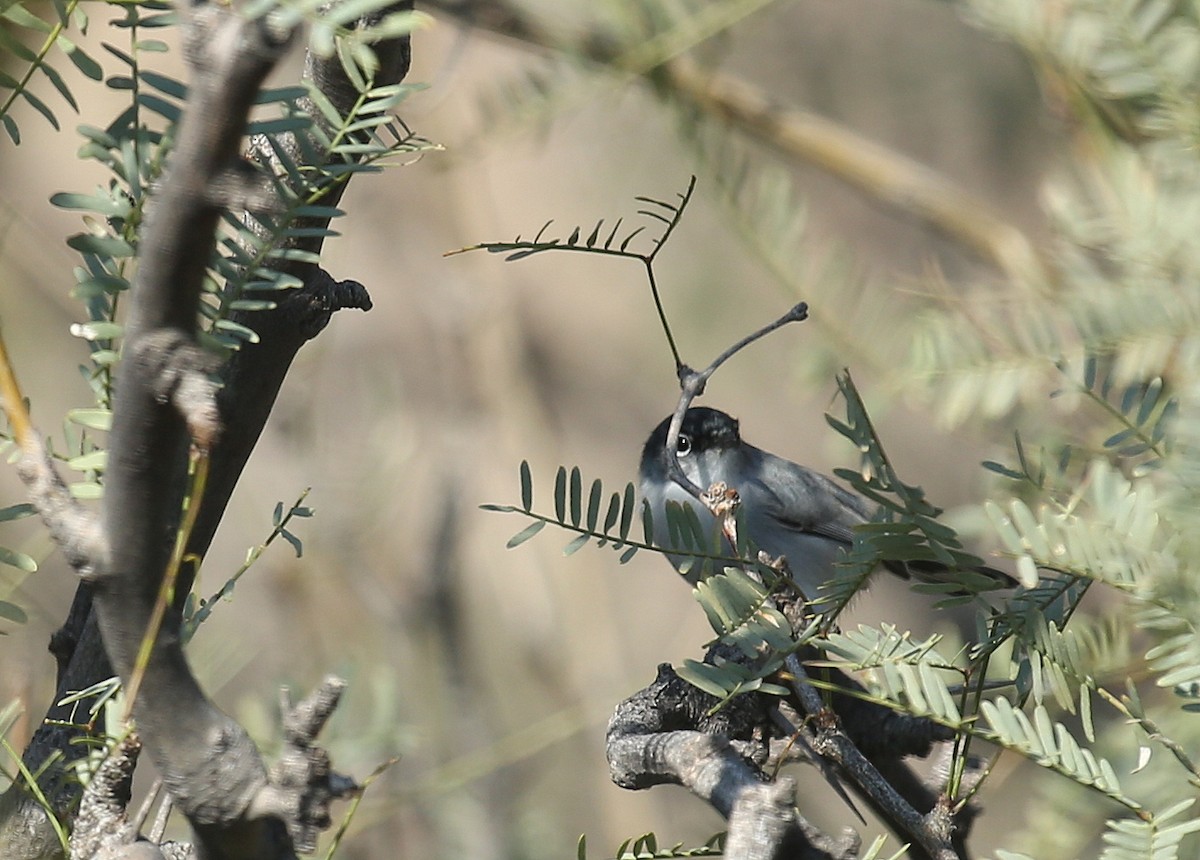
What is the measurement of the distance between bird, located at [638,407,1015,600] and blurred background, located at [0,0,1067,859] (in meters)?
0.50

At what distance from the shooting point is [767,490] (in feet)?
7.86

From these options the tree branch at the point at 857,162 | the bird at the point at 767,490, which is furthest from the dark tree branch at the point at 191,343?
the tree branch at the point at 857,162

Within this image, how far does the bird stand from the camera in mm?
2293

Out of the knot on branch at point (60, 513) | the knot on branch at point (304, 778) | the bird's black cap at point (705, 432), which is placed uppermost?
the knot on branch at point (60, 513)

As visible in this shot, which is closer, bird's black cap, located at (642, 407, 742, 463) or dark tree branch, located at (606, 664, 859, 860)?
dark tree branch, located at (606, 664, 859, 860)

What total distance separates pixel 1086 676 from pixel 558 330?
290cm

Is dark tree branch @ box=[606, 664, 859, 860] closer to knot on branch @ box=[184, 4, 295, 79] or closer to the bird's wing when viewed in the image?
knot on branch @ box=[184, 4, 295, 79]

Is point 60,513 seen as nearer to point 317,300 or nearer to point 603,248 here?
point 317,300

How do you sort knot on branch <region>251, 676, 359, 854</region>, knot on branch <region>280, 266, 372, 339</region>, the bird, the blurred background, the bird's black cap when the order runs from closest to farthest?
knot on branch <region>251, 676, 359, 854</region>, knot on branch <region>280, 266, 372, 339</region>, the bird, the bird's black cap, the blurred background

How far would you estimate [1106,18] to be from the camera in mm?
864

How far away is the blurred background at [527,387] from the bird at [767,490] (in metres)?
0.50

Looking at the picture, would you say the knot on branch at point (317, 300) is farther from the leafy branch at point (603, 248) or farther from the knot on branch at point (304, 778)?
the knot on branch at point (304, 778)

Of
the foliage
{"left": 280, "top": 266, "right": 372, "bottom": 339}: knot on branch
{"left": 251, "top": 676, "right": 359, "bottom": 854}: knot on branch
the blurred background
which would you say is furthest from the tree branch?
{"left": 251, "top": 676, "right": 359, "bottom": 854}: knot on branch

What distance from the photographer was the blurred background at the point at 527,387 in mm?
2924
